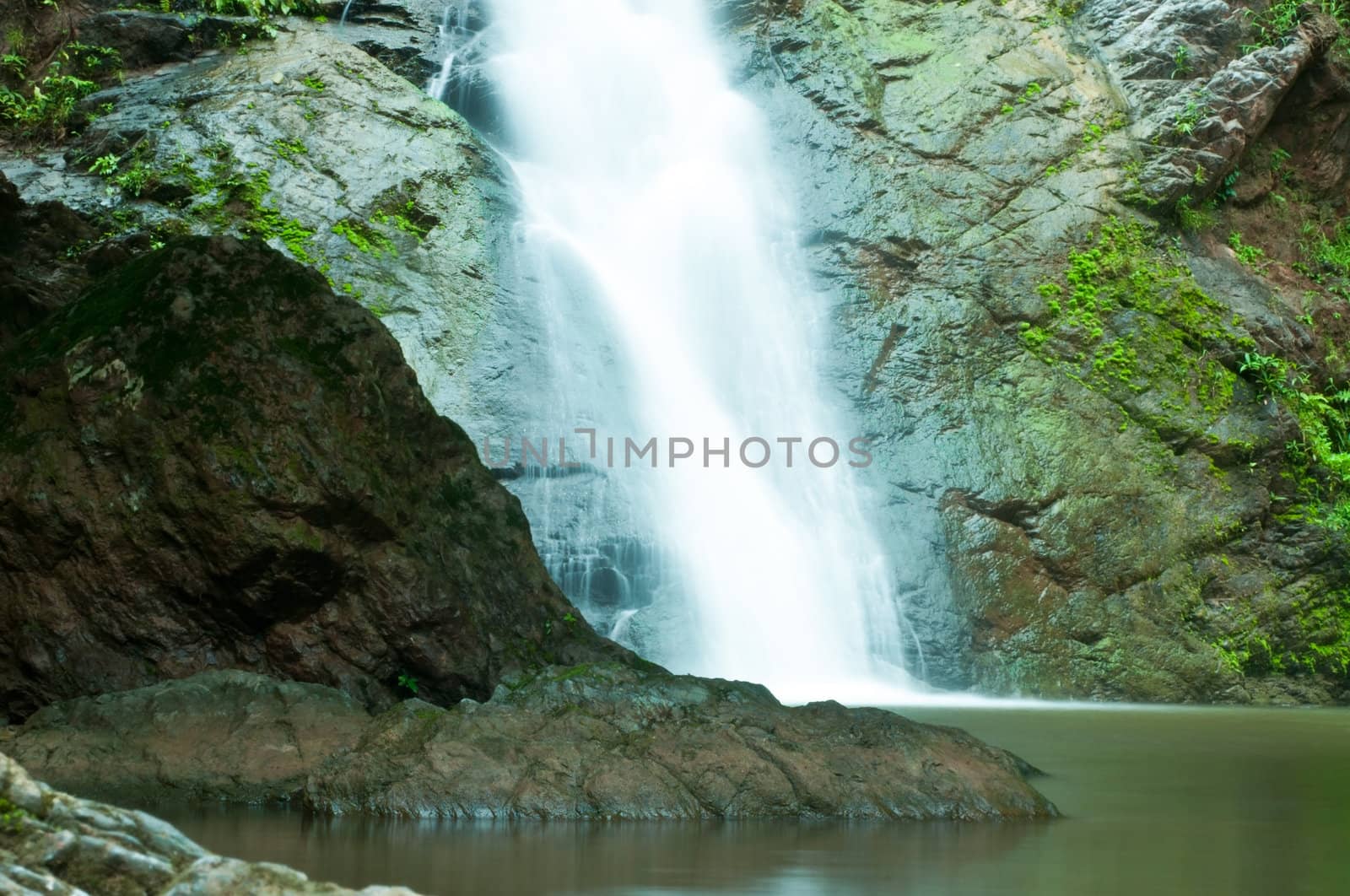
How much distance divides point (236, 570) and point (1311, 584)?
30.9 ft

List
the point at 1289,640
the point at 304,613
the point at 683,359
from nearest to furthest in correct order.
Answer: the point at 304,613
the point at 1289,640
the point at 683,359

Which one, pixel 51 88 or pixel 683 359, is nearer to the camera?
pixel 683 359

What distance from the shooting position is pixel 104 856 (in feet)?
6.99

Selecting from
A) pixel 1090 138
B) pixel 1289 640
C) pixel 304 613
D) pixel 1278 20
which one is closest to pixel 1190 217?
pixel 1090 138

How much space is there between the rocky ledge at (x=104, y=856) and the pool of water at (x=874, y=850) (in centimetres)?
105

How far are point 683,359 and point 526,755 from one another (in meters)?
8.08

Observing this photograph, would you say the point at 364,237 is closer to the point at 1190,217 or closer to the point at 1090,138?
the point at 1090,138

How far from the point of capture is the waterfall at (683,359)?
10.3 metres

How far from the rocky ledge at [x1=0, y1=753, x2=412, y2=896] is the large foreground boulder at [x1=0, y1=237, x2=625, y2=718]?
3.48 metres

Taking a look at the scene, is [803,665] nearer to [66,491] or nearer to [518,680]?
[518,680]

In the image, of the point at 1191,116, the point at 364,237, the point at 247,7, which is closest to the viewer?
the point at 364,237

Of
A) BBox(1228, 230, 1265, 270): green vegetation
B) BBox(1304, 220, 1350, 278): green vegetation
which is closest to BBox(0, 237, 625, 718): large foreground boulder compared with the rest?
BBox(1228, 230, 1265, 270): green vegetation

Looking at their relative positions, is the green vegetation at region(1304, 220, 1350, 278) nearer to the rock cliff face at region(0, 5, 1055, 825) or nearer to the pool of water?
the pool of water

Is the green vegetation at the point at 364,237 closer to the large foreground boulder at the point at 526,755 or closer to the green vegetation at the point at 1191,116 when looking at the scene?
the large foreground boulder at the point at 526,755
